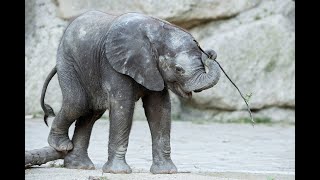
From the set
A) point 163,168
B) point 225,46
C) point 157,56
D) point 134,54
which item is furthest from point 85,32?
point 225,46

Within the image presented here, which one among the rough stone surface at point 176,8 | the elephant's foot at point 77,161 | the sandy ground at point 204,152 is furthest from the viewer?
the rough stone surface at point 176,8

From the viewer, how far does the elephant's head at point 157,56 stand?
5648mm

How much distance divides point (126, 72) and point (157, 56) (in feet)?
0.79

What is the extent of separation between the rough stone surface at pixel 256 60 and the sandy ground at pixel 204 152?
1.18ft

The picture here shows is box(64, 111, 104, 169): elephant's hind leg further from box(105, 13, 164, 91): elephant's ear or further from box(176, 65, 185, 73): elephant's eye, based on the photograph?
box(176, 65, 185, 73): elephant's eye

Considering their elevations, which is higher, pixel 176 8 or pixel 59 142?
pixel 59 142

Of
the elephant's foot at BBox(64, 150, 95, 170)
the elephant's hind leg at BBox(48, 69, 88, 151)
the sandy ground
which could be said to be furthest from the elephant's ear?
the elephant's foot at BBox(64, 150, 95, 170)

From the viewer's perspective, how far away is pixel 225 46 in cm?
1028

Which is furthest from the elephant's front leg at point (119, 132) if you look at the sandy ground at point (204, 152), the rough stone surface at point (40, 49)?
the rough stone surface at point (40, 49)

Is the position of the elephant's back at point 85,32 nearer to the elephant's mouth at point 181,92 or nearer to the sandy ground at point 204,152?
the elephant's mouth at point 181,92

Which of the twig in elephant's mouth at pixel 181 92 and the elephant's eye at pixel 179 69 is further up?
the elephant's eye at pixel 179 69

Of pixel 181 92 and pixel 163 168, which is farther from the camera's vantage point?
pixel 163 168

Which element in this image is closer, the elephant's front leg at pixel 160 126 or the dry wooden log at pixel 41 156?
the elephant's front leg at pixel 160 126

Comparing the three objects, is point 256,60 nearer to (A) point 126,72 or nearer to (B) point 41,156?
(B) point 41,156
